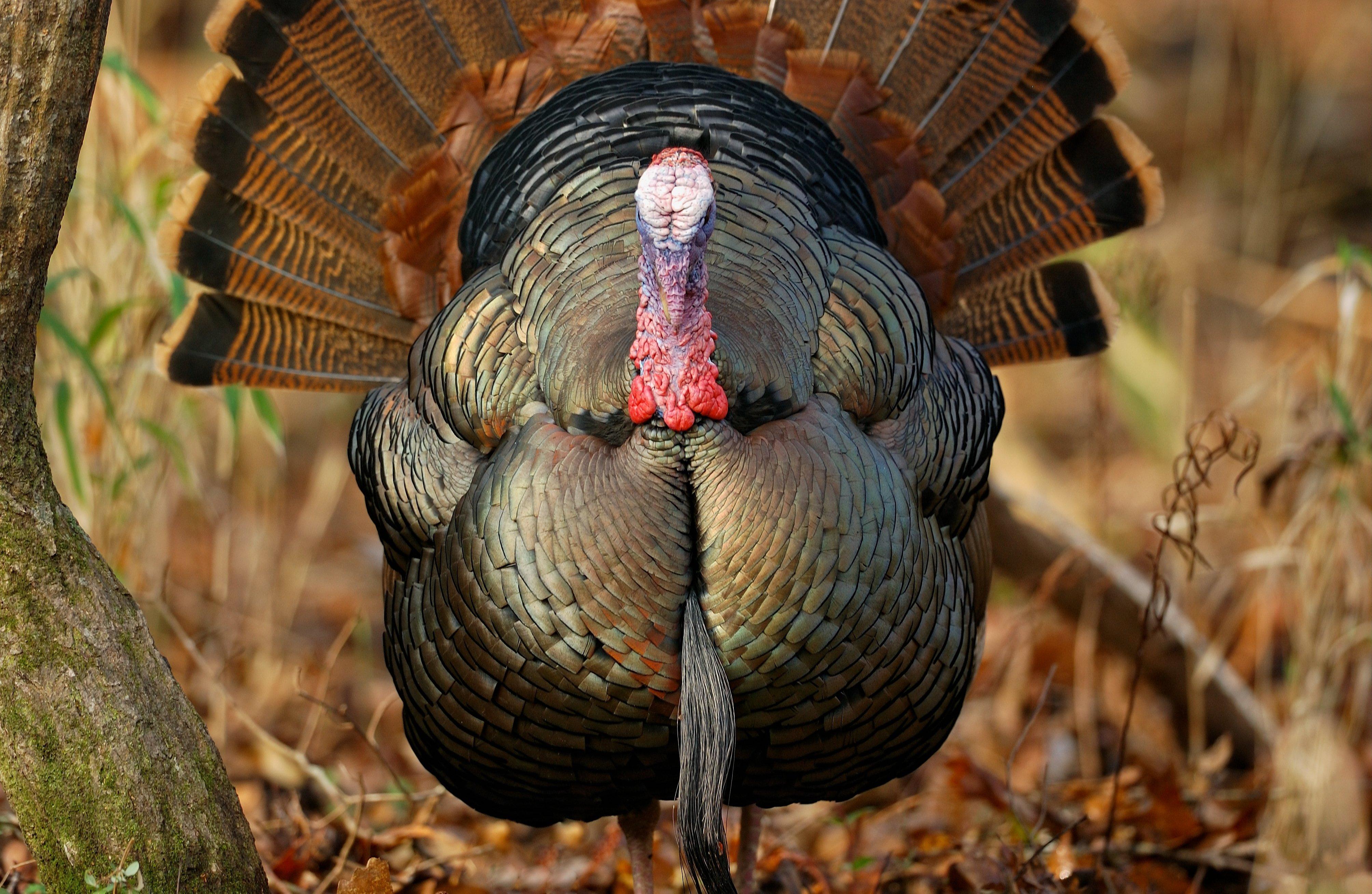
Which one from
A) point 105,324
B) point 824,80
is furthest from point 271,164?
point 824,80

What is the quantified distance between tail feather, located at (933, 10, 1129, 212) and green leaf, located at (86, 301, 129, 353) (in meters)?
2.28

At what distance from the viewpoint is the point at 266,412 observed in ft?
12.8

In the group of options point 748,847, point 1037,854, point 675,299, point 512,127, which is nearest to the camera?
point 675,299

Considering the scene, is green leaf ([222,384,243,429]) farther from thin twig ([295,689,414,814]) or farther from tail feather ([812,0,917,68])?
tail feather ([812,0,917,68])

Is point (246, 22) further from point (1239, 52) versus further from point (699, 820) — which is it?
point (1239, 52)

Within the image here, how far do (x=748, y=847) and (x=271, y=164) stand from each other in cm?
221

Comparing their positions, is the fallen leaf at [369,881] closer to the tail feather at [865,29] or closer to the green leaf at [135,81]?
the green leaf at [135,81]

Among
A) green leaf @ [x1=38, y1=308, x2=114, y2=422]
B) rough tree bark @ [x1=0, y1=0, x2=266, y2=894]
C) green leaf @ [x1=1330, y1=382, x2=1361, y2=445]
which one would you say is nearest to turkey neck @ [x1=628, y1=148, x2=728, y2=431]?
rough tree bark @ [x1=0, y1=0, x2=266, y2=894]

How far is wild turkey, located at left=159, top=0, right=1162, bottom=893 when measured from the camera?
245 cm

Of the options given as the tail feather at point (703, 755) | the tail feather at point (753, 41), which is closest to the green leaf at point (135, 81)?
the tail feather at point (753, 41)

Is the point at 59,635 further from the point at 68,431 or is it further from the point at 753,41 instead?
the point at 753,41

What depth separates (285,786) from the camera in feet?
13.9

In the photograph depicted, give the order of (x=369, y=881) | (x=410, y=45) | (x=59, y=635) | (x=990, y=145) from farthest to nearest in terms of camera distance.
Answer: (x=990, y=145), (x=410, y=45), (x=369, y=881), (x=59, y=635)

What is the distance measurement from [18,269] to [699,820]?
1563 mm
